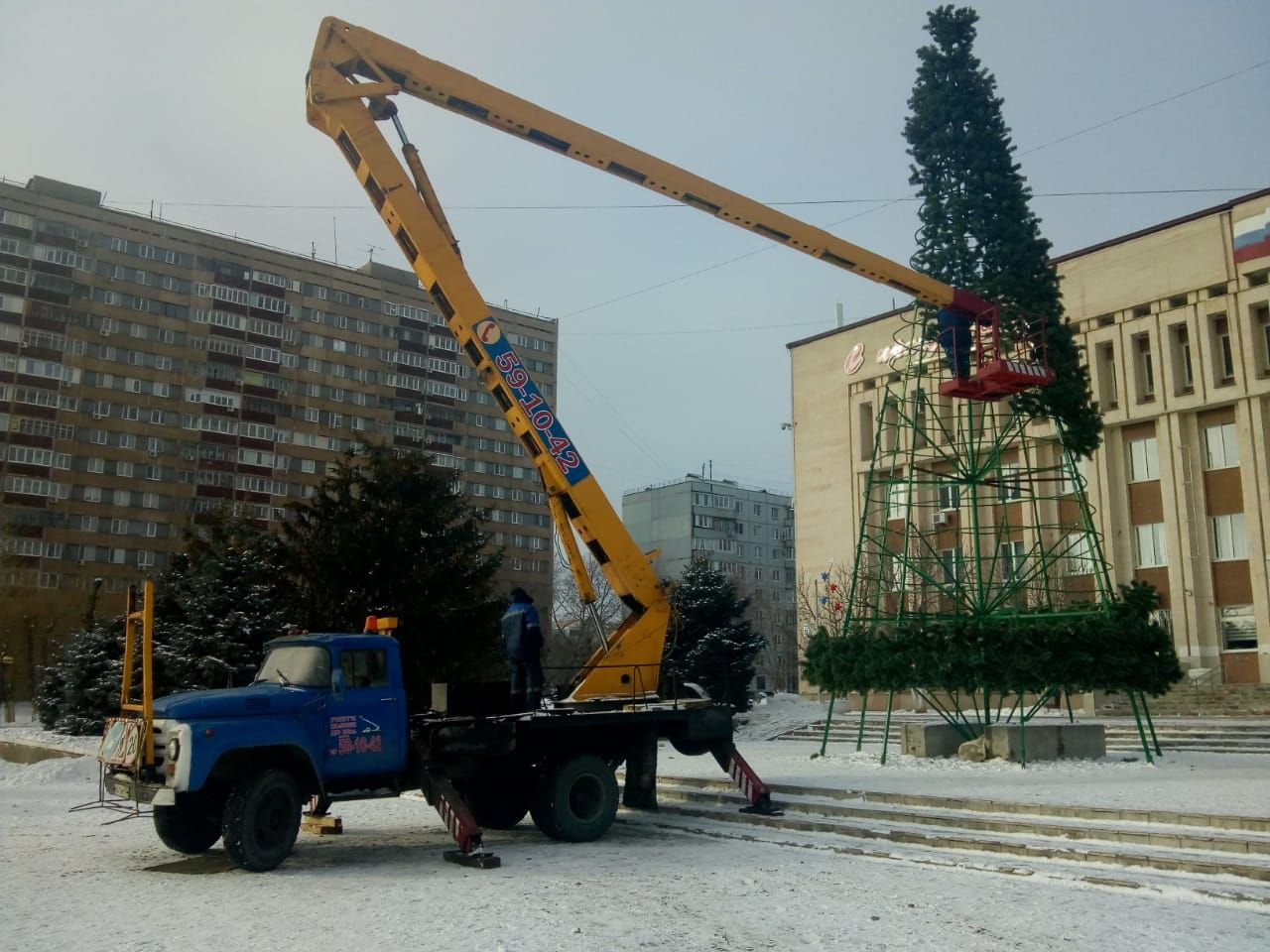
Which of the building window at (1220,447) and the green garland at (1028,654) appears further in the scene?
the building window at (1220,447)

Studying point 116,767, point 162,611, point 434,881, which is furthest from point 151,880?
point 162,611

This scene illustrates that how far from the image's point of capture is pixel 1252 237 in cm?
3631

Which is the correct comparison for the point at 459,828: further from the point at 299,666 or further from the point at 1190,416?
the point at 1190,416

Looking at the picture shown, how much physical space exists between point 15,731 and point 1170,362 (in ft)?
127

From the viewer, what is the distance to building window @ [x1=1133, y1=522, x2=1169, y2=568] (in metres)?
38.6

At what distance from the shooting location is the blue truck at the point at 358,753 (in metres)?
10.5

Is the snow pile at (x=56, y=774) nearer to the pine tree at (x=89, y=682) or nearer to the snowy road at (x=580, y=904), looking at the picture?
the pine tree at (x=89, y=682)

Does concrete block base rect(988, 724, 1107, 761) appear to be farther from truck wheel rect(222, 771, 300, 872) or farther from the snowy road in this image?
truck wheel rect(222, 771, 300, 872)

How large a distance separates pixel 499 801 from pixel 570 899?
4.59 m

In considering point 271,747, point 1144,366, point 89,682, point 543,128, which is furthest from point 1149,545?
point 271,747

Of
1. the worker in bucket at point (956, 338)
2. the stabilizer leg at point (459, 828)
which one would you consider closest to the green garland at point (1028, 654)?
the worker in bucket at point (956, 338)

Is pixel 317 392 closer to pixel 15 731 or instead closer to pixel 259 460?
pixel 259 460

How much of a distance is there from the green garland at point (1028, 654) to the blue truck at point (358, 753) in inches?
253

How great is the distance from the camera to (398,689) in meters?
12.0
